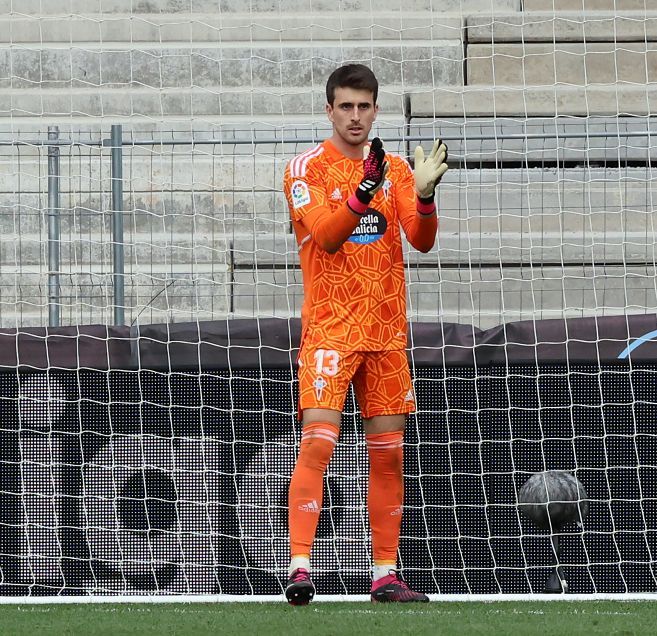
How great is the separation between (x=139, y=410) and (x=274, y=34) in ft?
16.7

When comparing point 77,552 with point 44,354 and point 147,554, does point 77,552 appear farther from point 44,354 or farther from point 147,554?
point 44,354

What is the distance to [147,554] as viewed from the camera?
5.37 m

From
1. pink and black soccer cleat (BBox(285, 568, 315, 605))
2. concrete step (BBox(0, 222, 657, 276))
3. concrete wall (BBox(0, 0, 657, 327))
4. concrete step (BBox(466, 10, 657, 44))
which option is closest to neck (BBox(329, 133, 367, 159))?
pink and black soccer cleat (BBox(285, 568, 315, 605))

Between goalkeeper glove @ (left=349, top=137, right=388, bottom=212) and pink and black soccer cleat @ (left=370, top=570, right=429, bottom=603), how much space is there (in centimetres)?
125

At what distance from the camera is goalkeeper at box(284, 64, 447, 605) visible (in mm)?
4176

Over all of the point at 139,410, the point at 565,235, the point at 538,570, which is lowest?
the point at 538,570

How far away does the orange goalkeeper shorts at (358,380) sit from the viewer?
4203mm

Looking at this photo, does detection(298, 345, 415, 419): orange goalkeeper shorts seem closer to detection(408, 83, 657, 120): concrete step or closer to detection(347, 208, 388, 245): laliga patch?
detection(347, 208, 388, 245): laliga patch

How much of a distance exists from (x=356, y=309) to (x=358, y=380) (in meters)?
0.26

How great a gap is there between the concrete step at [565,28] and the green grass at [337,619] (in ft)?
19.5

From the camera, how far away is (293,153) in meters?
6.99

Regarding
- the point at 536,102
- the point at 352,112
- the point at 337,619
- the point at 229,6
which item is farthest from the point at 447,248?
the point at 337,619

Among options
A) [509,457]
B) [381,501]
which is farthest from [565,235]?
[381,501]

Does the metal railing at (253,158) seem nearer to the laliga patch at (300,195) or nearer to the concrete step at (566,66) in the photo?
the concrete step at (566,66)
